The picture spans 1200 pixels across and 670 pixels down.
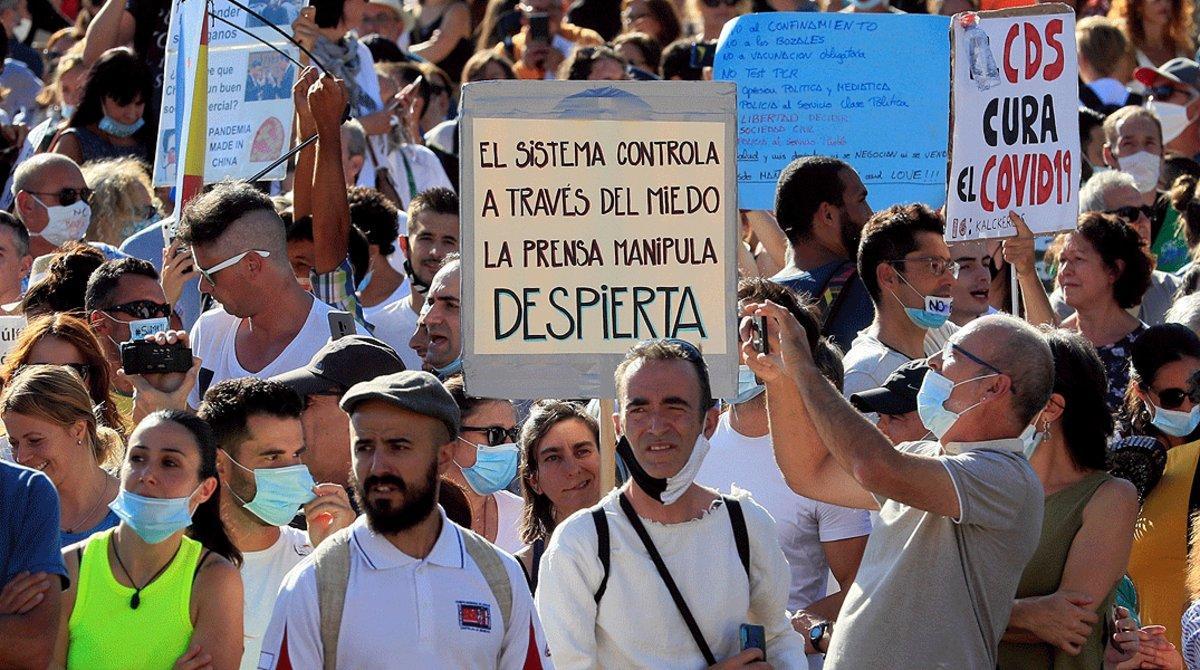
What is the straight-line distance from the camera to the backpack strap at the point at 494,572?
454cm

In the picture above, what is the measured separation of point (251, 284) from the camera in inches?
278

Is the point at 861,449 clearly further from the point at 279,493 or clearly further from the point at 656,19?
the point at 656,19

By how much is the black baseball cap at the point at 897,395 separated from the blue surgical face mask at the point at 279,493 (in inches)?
66.9

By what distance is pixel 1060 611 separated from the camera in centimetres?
519

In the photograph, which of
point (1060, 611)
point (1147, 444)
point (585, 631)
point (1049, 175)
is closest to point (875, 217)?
point (1049, 175)

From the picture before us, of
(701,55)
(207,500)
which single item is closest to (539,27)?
(701,55)

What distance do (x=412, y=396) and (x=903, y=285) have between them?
9.34ft

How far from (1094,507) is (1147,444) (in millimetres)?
1168

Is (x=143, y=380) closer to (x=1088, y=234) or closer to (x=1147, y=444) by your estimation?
(x=1147, y=444)

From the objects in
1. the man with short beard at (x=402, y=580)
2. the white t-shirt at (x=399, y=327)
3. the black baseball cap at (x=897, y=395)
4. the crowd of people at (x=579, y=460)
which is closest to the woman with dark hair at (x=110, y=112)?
the crowd of people at (x=579, y=460)

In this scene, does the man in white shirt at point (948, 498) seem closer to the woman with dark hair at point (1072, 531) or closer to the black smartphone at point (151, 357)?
the woman with dark hair at point (1072, 531)

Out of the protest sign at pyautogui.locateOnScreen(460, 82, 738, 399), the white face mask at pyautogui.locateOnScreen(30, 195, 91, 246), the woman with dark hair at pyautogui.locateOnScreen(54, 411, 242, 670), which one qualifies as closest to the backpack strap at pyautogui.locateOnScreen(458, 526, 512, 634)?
the woman with dark hair at pyautogui.locateOnScreen(54, 411, 242, 670)

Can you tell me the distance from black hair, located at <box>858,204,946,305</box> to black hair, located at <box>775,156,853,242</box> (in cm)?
46

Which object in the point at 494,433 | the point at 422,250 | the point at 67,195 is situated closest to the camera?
the point at 494,433
